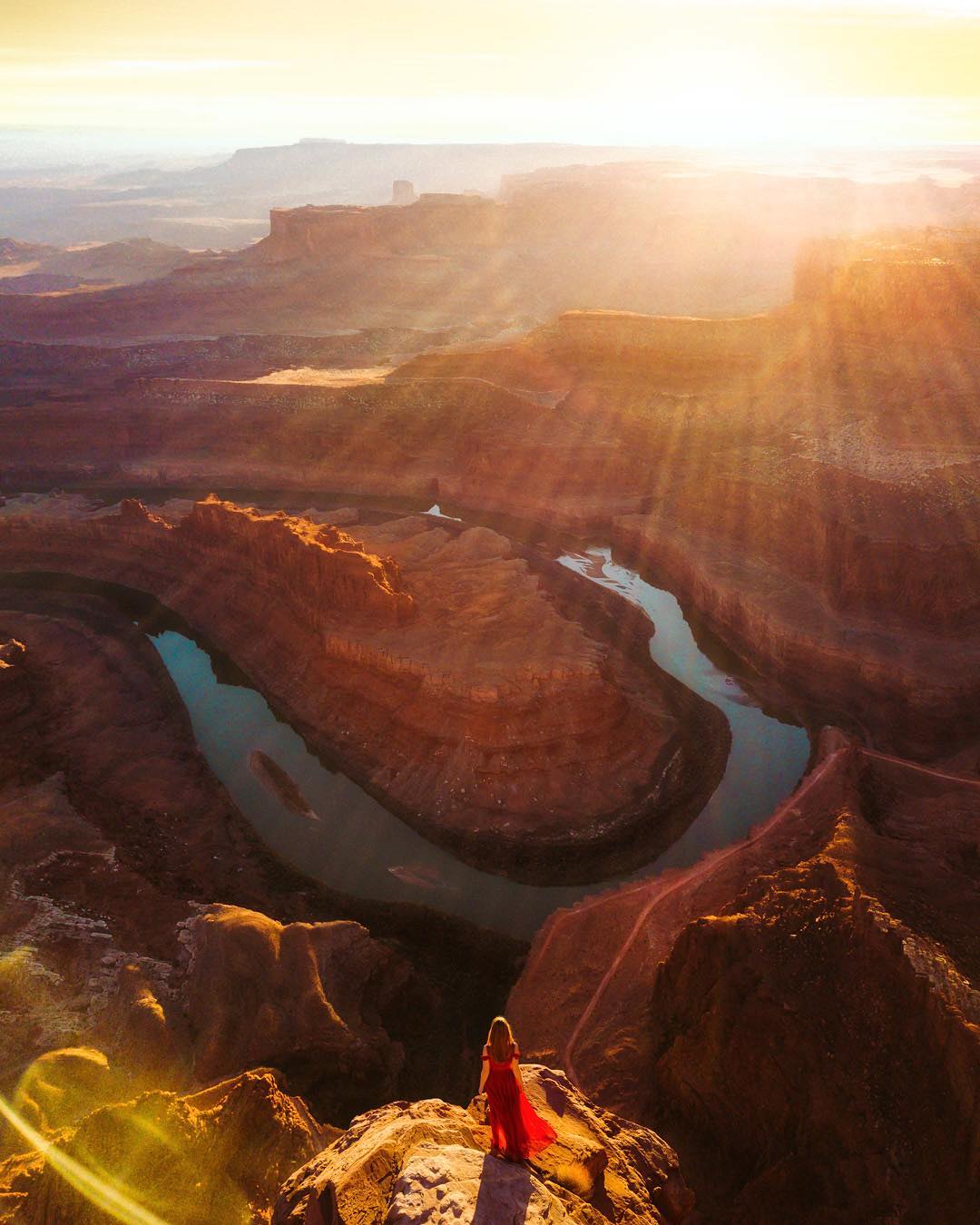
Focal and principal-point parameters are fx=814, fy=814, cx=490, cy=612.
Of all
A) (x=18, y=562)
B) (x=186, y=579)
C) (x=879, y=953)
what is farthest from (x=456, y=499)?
(x=879, y=953)

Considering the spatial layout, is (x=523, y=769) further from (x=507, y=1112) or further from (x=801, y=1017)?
(x=507, y=1112)

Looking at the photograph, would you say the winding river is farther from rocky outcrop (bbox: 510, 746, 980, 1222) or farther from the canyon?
rocky outcrop (bbox: 510, 746, 980, 1222)

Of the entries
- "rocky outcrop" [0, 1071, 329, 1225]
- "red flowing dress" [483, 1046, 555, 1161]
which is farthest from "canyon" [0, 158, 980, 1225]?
"red flowing dress" [483, 1046, 555, 1161]

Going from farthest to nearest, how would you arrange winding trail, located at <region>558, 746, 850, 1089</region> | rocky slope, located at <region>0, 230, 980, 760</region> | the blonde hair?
rocky slope, located at <region>0, 230, 980, 760</region> → winding trail, located at <region>558, 746, 850, 1089</region> → the blonde hair

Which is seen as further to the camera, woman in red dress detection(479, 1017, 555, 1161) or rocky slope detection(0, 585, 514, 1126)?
rocky slope detection(0, 585, 514, 1126)

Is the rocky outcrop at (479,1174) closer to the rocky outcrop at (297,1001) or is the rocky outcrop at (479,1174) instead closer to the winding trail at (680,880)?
the winding trail at (680,880)

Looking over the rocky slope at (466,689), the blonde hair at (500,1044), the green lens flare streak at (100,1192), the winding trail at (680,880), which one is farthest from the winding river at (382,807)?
the blonde hair at (500,1044)
